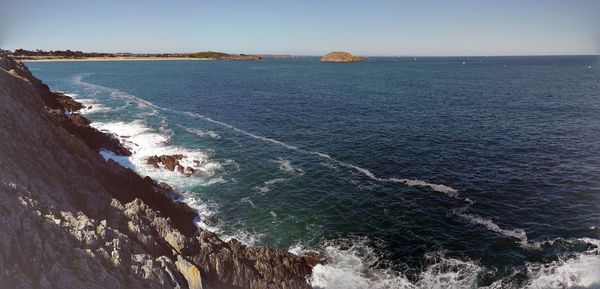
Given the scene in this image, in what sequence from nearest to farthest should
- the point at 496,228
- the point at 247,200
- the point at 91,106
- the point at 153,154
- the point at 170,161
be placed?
1. the point at 496,228
2. the point at 247,200
3. the point at 170,161
4. the point at 153,154
5. the point at 91,106

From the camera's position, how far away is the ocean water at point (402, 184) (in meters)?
30.5

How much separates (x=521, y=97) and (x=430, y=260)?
9330 centimetres

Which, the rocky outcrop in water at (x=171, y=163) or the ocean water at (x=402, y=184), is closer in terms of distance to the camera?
the ocean water at (x=402, y=184)

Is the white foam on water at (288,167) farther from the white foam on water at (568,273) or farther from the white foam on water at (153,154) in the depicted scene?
the white foam on water at (568,273)

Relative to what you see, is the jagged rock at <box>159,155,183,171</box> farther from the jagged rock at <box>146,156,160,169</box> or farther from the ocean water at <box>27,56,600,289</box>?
the ocean water at <box>27,56,600,289</box>

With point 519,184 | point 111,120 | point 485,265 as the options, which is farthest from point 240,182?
point 111,120

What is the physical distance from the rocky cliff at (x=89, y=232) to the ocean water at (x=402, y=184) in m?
5.04

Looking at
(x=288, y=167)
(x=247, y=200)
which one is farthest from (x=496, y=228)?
(x=288, y=167)

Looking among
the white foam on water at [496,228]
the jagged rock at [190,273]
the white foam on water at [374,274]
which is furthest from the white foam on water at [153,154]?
the white foam on water at [496,228]

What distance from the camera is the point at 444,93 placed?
117000 millimetres

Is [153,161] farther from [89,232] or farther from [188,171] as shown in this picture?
[89,232]

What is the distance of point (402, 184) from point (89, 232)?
35.9m

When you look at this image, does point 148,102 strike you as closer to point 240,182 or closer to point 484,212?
point 240,182

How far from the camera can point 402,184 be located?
45.1 metres
